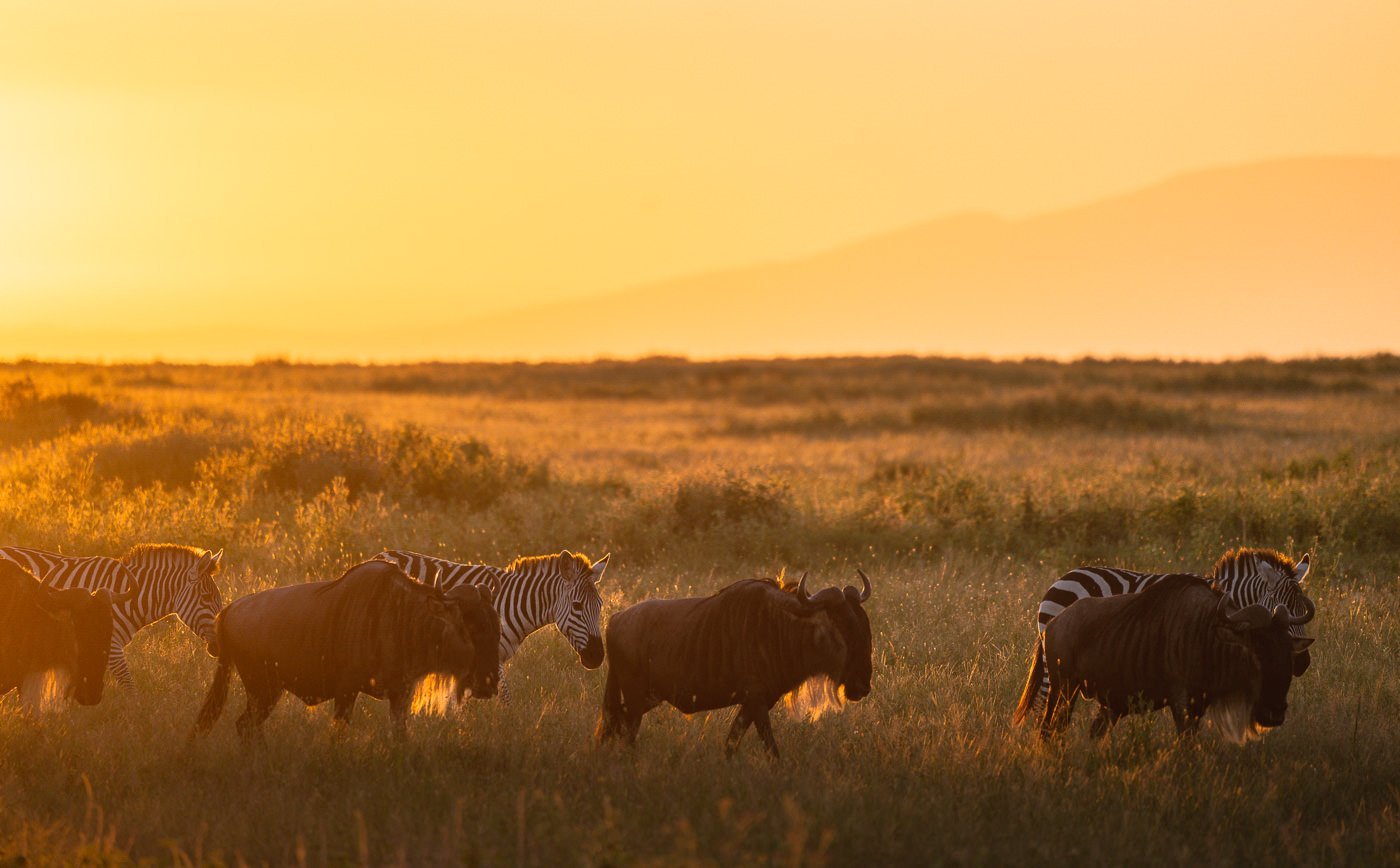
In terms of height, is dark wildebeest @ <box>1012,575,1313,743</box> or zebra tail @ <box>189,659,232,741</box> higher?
dark wildebeest @ <box>1012,575,1313,743</box>

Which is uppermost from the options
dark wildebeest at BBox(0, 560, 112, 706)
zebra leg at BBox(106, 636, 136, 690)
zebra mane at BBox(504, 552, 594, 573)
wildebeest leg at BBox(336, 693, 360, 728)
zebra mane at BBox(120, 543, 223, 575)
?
zebra mane at BBox(504, 552, 594, 573)

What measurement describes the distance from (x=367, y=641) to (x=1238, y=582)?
258 inches

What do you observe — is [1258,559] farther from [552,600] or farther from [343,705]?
[343,705]

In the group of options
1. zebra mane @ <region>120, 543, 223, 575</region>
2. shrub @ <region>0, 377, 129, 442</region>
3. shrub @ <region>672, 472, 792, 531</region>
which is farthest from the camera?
shrub @ <region>0, 377, 129, 442</region>

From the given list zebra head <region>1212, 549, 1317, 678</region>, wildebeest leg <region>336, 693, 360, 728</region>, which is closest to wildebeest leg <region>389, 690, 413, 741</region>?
wildebeest leg <region>336, 693, 360, 728</region>

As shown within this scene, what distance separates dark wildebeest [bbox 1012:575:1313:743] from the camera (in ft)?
27.2

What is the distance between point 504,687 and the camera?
9852 mm

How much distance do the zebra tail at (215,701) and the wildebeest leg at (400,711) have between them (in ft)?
4.05

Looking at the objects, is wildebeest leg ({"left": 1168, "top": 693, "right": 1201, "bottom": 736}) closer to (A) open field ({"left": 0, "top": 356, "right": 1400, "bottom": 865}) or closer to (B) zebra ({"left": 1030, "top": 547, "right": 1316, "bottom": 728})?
(A) open field ({"left": 0, "top": 356, "right": 1400, "bottom": 865})

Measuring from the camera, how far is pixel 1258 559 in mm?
10086

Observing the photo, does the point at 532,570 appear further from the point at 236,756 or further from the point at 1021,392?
the point at 1021,392

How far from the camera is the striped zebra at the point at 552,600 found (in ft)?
31.5

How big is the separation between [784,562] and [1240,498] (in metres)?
7.64

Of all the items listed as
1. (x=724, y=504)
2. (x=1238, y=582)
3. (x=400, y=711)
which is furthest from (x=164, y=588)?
(x=724, y=504)
